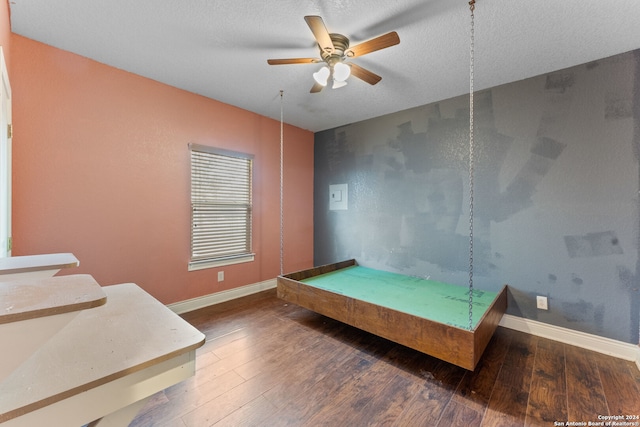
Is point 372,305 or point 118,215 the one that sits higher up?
point 118,215

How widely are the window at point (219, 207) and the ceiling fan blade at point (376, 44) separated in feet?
6.72

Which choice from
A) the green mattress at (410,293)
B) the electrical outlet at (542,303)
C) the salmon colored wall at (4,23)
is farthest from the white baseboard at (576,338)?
the salmon colored wall at (4,23)

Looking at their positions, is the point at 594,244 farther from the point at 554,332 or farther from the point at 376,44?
the point at 376,44

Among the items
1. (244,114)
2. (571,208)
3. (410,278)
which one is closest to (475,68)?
(571,208)

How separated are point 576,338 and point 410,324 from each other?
1.69 meters

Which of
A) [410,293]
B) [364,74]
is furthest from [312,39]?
[410,293]

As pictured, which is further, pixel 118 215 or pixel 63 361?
pixel 118 215

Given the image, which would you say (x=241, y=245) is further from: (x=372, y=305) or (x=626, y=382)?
(x=626, y=382)

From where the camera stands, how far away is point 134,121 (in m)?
2.60

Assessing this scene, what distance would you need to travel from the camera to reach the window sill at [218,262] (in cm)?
303

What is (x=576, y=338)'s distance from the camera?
2309 mm

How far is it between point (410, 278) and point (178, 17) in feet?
11.3

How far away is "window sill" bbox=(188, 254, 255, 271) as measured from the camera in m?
3.03

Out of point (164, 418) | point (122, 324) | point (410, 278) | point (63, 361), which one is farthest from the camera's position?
point (410, 278)
